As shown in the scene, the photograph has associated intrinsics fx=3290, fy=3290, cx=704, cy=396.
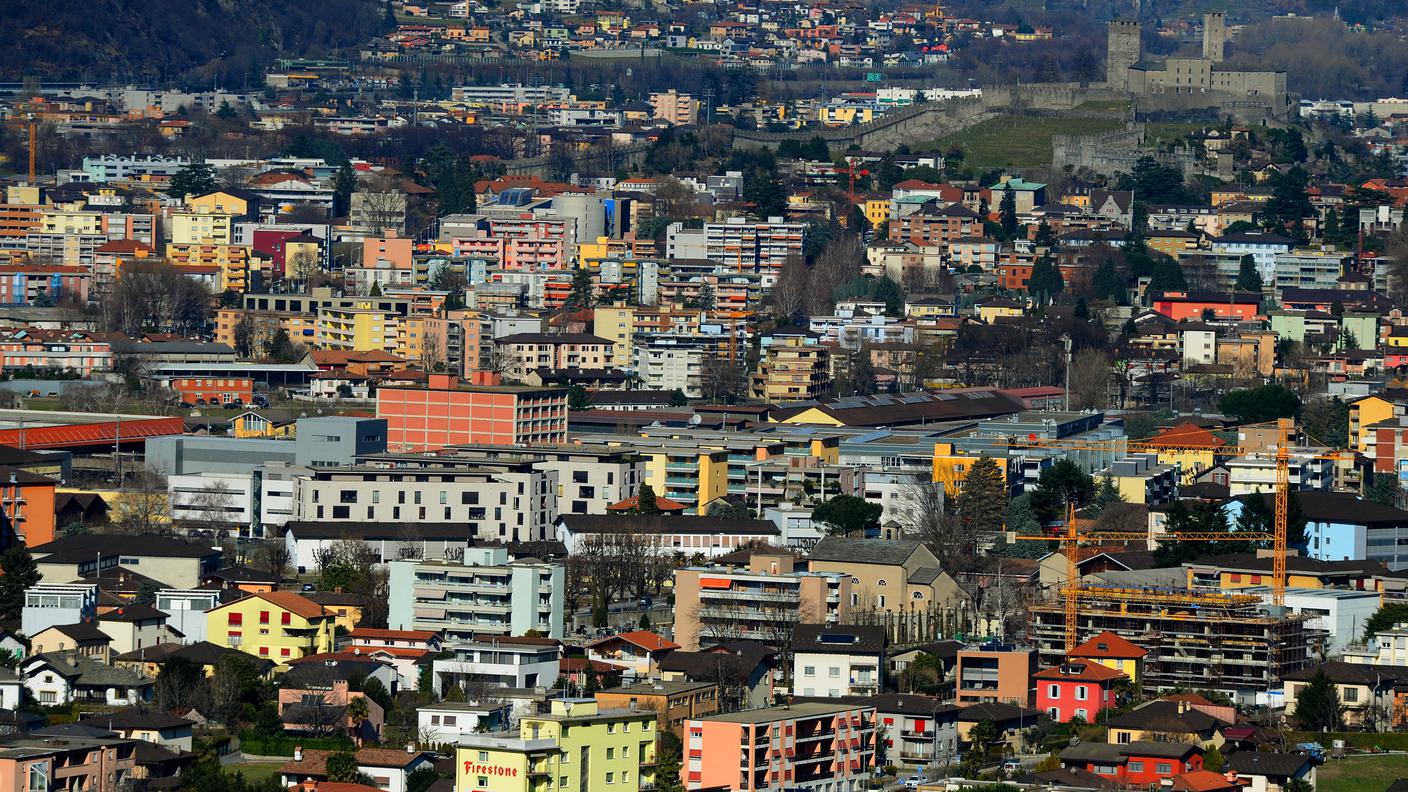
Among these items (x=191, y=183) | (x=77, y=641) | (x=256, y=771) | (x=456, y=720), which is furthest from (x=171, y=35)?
(x=256, y=771)

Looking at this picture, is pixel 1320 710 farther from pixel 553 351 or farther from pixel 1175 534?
pixel 553 351

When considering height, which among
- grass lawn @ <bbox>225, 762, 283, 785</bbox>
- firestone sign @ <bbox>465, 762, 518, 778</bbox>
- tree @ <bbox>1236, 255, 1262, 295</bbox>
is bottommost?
grass lawn @ <bbox>225, 762, 283, 785</bbox>

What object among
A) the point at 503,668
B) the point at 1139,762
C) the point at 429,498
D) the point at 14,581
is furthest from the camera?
the point at 429,498

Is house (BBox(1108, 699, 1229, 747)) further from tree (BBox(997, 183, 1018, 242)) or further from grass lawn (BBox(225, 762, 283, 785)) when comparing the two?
tree (BBox(997, 183, 1018, 242))

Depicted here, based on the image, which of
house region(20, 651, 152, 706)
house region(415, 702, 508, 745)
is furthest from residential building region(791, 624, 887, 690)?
house region(20, 651, 152, 706)

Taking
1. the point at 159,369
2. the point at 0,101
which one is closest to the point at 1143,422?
the point at 159,369
